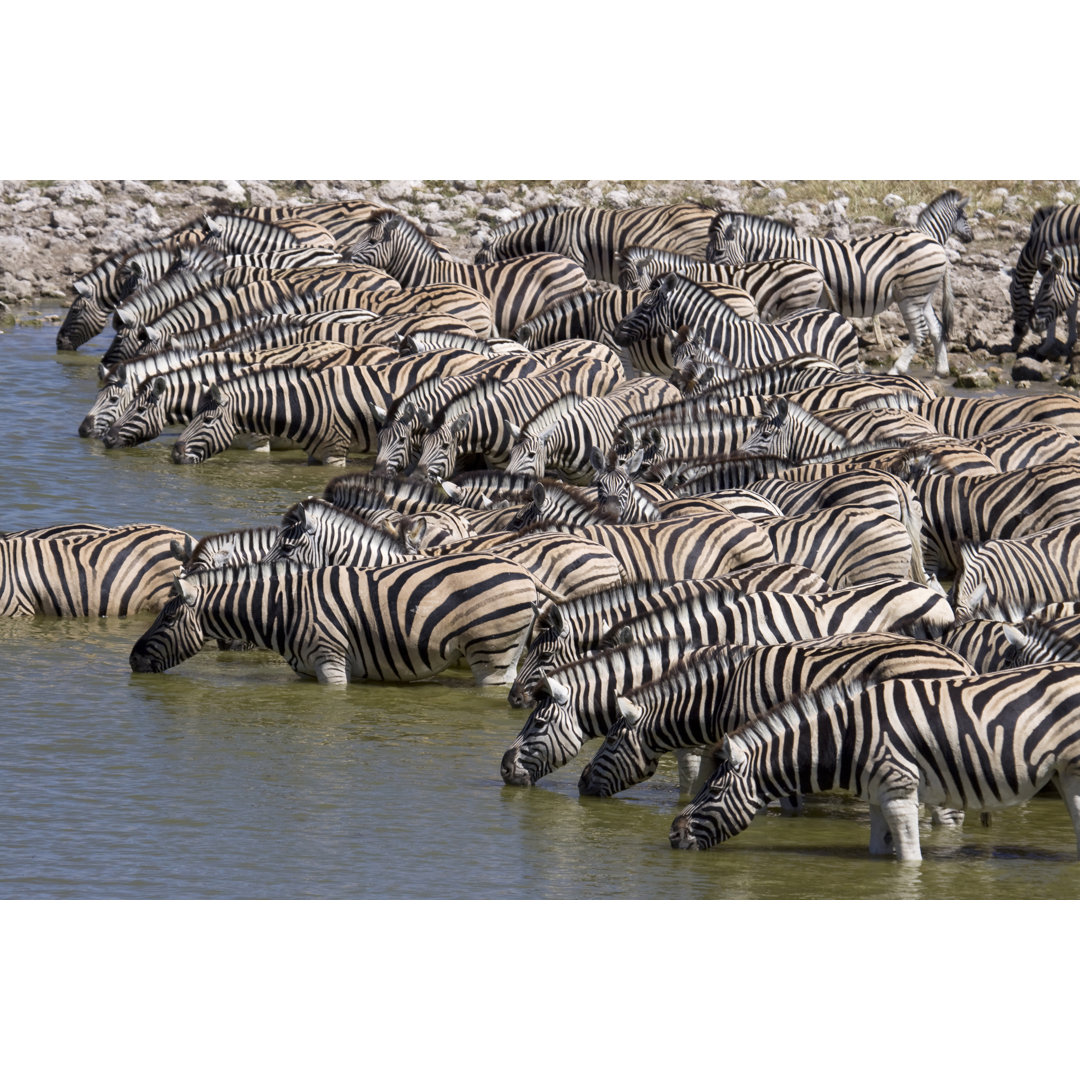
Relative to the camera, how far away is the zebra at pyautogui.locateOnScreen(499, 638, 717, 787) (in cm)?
1007

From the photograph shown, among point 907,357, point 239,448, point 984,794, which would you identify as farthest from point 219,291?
point 984,794

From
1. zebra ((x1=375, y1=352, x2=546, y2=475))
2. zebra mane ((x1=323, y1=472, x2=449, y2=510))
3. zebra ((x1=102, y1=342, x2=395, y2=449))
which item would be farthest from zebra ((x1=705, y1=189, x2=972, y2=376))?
zebra mane ((x1=323, y1=472, x2=449, y2=510))

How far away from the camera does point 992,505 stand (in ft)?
46.9

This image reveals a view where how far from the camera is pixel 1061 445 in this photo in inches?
614

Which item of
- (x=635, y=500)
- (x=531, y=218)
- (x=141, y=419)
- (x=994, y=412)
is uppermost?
(x=531, y=218)

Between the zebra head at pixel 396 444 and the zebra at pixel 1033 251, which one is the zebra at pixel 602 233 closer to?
the zebra at pixel 1033 251

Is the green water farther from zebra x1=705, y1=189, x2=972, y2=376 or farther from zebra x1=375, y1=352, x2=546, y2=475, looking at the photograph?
zebra x1=705, y1=189, x2=972, y2=376

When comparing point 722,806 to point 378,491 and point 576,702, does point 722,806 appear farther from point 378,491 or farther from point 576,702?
point 378,491

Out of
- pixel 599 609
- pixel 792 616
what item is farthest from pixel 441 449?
pixel 792 616

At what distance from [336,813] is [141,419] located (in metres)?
10.1

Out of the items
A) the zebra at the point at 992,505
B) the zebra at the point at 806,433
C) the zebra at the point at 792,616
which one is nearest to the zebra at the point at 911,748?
the zebra at the point at 792,616

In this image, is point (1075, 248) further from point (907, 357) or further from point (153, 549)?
point (153, 549)

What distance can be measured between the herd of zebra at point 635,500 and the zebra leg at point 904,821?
0.01 meters

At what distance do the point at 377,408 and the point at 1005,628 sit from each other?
31.5 feet
